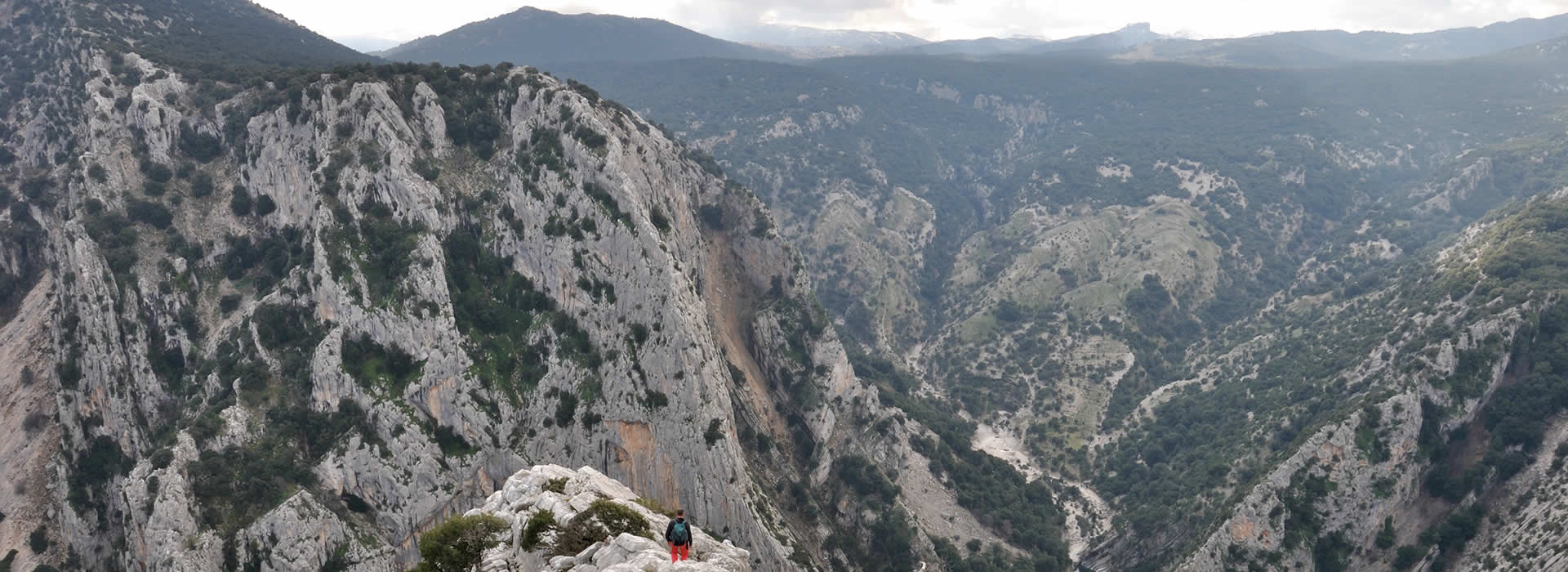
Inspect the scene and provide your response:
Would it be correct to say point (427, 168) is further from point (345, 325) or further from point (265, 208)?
point (345, 325)

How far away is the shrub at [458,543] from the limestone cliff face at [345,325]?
1243 inches

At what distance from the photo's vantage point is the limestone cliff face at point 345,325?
244ft

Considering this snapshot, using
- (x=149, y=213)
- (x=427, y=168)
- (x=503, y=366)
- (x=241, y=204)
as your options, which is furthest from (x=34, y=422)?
(x=503, y=366)

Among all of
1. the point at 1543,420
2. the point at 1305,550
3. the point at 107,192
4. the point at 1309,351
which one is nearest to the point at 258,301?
the point at 107,192

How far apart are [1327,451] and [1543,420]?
21540 mm

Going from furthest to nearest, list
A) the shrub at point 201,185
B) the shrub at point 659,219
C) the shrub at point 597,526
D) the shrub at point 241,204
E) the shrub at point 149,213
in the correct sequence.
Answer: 1. the shrub at point 659,219
2. the shrub at point 201,185
3. the shrub at point 241,204
4. the shrub at point 149,213
5. the shrub at point 597,526

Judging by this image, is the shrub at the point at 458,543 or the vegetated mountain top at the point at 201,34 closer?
the shrub at the point at 458,543

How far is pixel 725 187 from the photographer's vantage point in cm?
13062

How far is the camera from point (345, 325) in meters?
80.9

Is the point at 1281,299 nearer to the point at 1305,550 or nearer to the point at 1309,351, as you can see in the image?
the point at 1309,351

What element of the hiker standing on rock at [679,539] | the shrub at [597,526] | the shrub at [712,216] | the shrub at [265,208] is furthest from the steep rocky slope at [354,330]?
the hiker standing on rock at [679,539]

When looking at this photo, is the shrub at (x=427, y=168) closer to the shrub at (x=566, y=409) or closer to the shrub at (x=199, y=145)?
the shrub at (x=199, y=145)

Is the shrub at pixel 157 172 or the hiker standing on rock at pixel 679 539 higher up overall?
the shrub at pixel 157 172

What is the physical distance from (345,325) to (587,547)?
5374 cm
